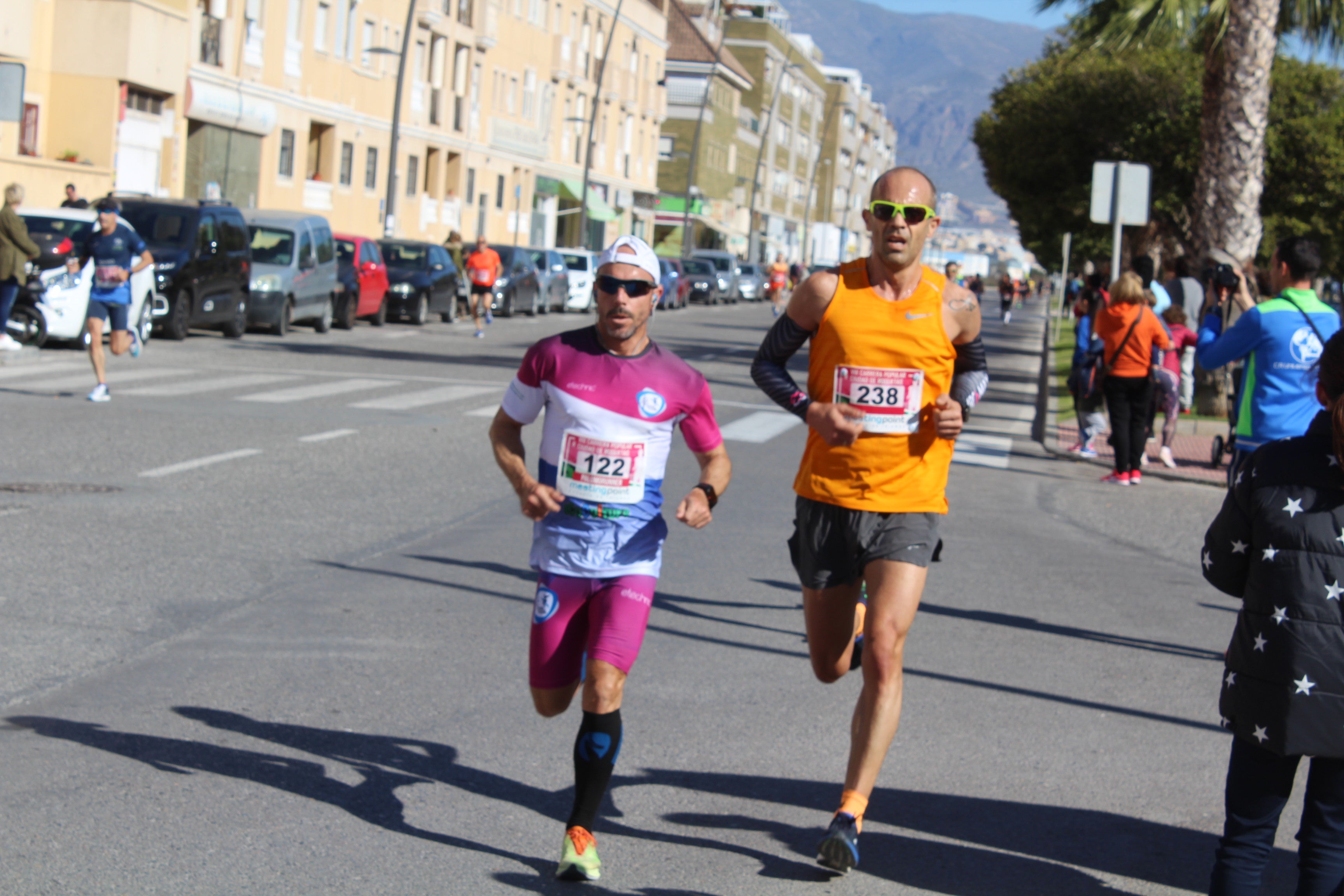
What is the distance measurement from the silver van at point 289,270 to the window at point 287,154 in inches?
559

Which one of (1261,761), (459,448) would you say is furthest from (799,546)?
(459,448)

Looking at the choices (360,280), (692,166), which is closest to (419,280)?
(360,280)

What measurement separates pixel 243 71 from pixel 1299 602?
38.0m

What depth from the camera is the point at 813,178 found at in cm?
11481

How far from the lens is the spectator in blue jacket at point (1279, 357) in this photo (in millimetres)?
7355

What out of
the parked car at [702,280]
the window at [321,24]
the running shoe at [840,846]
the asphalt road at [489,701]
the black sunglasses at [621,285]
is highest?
the window at [321,24]

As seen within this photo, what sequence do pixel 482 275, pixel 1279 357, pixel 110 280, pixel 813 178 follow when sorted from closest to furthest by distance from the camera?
pixel 1279 357, pixel 110 280, pixel 482 275, pixel 813 178

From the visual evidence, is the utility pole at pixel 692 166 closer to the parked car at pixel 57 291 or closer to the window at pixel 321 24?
the window at pixel 321 24

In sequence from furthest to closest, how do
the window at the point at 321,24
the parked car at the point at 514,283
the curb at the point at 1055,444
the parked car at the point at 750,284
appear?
the parked car at the point at 750,284 < the window at the point at 321,24 < the parked car at the point at 514,283 < the curb at the point at 1055,444

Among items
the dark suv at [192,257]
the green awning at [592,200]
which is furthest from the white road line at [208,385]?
the green awning at [592,200]

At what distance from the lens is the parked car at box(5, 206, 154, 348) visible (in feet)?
64.7

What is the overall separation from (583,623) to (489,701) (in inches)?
67.5

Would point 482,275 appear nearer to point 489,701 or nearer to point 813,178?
point 489,701

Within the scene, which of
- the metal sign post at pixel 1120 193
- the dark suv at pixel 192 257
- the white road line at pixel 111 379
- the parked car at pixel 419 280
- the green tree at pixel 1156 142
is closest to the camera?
the white road line at pixel 111 379
